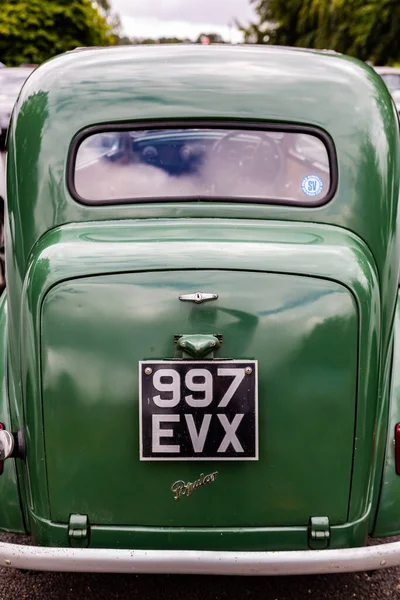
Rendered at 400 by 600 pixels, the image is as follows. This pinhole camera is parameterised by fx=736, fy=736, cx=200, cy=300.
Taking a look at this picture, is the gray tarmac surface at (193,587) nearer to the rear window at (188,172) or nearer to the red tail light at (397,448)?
the red tail light at (397,448)

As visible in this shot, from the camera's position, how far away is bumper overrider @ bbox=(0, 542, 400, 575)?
218 centimetres

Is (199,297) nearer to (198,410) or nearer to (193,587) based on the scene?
(198,410)

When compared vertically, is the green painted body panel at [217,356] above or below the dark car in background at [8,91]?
above

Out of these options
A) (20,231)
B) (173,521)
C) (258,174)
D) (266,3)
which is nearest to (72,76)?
(20,231)

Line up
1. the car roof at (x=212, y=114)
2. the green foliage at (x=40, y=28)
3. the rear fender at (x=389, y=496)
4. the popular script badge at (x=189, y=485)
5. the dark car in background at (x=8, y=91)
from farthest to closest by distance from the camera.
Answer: the green foliage at (x=40, y=28) → the dark car in background at (x=8, y=91) → the car roof at (x=212, y=114) → the rear fender at (x=389, y=496) → the popular script badge at (x=189, y=485)

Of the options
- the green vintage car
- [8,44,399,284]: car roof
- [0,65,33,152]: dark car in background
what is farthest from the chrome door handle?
[0,65,33,152]: dark car in background

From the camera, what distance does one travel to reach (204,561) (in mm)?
2180

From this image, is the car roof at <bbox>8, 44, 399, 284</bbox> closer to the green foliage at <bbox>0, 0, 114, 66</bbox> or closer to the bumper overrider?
the bumper overrider

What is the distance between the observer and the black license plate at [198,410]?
2.24 m

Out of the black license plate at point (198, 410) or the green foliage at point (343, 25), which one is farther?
the green foliage at point (343, 25)

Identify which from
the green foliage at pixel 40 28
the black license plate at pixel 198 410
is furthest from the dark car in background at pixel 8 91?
the green foliage at pixel 40 28

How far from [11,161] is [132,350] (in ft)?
3.08

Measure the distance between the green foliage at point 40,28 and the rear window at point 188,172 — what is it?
22.1 metres

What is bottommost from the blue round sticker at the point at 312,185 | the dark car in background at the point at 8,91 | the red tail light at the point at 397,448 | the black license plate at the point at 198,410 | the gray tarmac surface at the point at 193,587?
the gray tarmac surface at the point at 193,587
